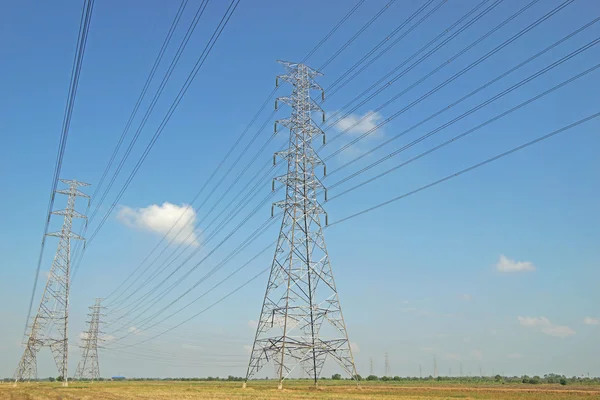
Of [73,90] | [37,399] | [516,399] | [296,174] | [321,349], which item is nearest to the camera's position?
[73,90]

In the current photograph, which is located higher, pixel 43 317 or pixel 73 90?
pixel 73 90

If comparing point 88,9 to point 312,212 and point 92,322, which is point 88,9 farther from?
point 92,322

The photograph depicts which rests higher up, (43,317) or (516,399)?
(43,317)

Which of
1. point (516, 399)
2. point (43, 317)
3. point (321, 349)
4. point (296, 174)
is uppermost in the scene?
point (296, 174)

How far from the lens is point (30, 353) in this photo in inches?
3091

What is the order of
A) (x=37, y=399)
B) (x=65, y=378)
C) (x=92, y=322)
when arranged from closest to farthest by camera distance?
(x=37, y=399)
(x=65, y=378)
(x=92, y=322)

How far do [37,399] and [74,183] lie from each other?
4769 centimetres

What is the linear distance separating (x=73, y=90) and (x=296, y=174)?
30.5 m

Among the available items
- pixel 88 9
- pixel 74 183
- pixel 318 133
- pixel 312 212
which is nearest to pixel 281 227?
pixel 312 212

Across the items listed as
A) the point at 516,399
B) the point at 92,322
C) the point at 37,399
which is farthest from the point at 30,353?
the point at 516,399

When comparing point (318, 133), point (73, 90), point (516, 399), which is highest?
point (318, 133)

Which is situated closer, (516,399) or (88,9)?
(88,9)

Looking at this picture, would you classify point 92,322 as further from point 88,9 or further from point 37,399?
point 88,9

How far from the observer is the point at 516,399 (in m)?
39.4
